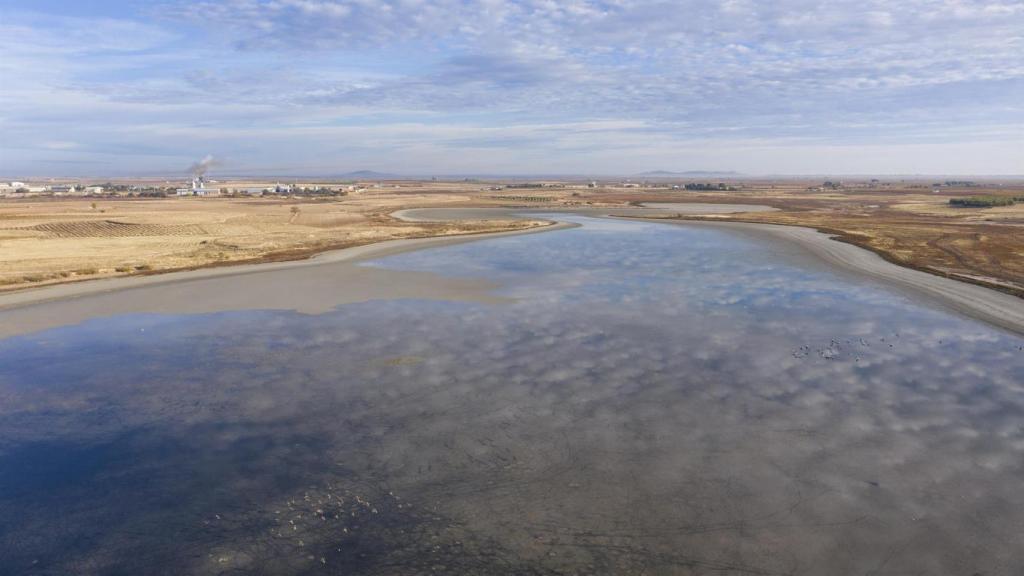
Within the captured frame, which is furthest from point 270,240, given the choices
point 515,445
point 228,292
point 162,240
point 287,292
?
point 515,445

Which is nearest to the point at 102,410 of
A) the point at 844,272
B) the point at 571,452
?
the point at 571,452

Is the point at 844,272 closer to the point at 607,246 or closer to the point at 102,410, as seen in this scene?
the point at 607,246

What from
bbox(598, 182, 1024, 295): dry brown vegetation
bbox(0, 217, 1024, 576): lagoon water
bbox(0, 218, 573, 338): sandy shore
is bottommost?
bbox(0, 217, 1024, 576): lagoon water

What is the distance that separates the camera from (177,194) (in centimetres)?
10581

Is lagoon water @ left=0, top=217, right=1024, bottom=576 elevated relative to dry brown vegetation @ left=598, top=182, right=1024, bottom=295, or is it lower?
lower

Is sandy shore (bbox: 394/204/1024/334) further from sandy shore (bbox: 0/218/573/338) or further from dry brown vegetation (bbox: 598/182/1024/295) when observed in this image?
sandy shore (bbox: 0/218/573/338)

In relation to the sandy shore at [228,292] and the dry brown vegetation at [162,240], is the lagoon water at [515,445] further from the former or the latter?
the dry brown vegetation at [162,240]

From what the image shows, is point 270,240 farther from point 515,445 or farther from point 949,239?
point 949,239

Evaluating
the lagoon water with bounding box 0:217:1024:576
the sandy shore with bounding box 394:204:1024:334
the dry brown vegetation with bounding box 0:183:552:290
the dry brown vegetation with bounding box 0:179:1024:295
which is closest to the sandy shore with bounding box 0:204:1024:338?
the sandy shore with bounding box 394:204:1024:334

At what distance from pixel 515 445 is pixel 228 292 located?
17.0 meters

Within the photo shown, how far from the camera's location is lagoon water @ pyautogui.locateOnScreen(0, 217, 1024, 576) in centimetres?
774

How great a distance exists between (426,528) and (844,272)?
25.8m

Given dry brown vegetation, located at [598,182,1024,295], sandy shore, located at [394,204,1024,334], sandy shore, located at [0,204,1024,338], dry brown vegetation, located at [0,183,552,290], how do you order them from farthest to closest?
dry brown vegetation, located at [0,183,552,290], dry brown vegetation, located at [598,182,1024,295], sandy shore, located at [0,204,1024,338], sandy shore, located at [394,204,1024,334]

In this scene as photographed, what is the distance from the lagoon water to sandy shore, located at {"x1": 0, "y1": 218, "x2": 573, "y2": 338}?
1.72m
